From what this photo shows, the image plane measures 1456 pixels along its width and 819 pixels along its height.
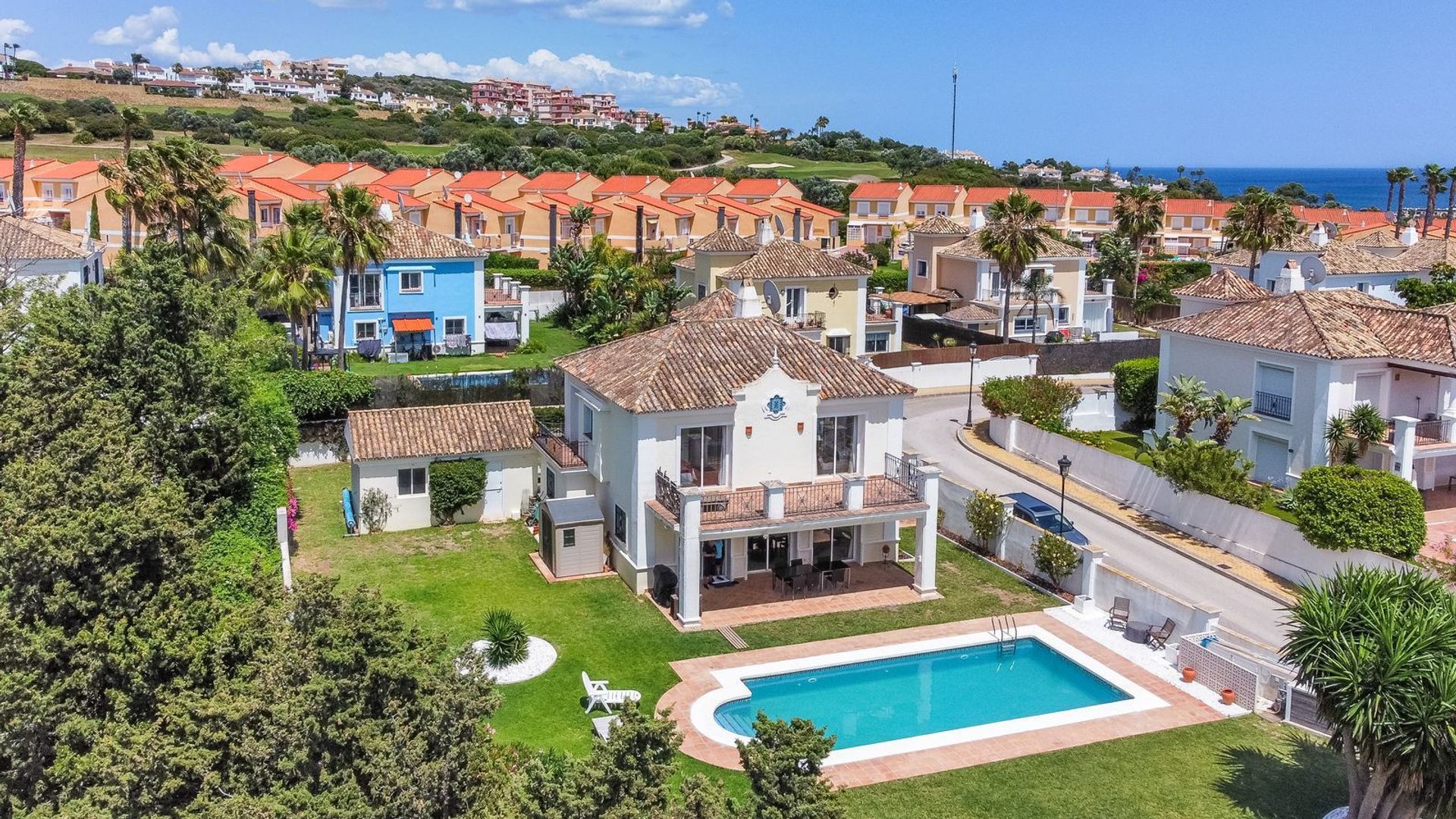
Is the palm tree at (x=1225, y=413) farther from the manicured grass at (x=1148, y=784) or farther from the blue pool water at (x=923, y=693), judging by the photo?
the manicured grass at (x=1148, y=784)

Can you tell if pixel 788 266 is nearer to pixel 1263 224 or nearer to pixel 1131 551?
pixel 1131 551

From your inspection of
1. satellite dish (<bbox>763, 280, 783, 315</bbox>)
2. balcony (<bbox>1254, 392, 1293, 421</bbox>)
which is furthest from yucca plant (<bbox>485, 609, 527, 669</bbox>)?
balcony (<bbox>1254, 392, 1293, 421</bbox>)

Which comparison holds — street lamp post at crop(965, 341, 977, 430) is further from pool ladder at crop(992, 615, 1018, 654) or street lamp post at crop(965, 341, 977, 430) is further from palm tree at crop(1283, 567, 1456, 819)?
palm tree at crop(1283, 567, 1456, 819)

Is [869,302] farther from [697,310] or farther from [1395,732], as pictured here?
[1395,732]

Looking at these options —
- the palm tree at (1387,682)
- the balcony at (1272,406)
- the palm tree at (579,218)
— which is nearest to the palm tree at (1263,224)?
the balcony at (1272,406)

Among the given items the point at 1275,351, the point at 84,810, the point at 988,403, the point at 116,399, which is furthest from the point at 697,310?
the point at 84,810

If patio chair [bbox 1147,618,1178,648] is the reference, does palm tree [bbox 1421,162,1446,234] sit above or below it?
above
